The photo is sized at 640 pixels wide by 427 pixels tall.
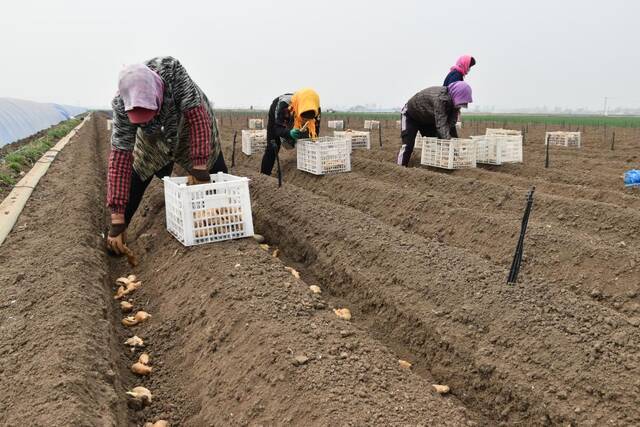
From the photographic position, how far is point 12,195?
231 inches

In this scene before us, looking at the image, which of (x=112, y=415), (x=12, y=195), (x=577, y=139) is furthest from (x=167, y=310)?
(x=577, y=139)

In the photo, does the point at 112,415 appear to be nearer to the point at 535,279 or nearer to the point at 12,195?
the point at 535,279

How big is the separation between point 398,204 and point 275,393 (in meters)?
3.58

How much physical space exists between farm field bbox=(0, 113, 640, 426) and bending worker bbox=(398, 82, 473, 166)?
2107mm

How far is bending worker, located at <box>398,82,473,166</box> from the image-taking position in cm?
642

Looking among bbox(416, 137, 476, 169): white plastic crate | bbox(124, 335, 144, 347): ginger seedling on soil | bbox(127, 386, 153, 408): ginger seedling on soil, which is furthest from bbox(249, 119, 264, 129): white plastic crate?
bbox(127, 386, 153, 408): ginger seedling on soil

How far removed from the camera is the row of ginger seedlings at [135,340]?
7.63 feet

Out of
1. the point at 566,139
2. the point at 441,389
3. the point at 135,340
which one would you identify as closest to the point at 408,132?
the point at 441,389

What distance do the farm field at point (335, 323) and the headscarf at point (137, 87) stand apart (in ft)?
3.59

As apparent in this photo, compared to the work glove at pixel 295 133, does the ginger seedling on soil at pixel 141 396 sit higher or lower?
lower

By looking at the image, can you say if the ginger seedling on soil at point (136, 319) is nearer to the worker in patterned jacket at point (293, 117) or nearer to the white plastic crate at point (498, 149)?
the worker in patterned jacket at point (293, 117)

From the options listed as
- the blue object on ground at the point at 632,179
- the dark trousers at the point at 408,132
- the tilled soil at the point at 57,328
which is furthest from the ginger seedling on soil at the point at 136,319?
the blue object on ground at the point at 632,179

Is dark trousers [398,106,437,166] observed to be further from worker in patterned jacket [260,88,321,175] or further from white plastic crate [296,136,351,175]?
worker in patterned jacket [260,88,321,175]

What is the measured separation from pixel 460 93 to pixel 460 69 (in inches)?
41.1
